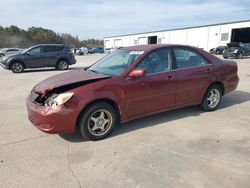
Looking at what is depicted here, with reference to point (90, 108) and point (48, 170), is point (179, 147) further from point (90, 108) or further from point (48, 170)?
point (48, 170)

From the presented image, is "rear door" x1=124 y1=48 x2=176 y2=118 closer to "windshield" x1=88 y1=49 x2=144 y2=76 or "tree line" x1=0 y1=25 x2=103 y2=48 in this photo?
"windshield" x1=88 y1=49 x2=144 y2=76

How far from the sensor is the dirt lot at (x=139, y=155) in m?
3.05

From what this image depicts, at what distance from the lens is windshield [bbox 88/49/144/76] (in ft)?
15.1

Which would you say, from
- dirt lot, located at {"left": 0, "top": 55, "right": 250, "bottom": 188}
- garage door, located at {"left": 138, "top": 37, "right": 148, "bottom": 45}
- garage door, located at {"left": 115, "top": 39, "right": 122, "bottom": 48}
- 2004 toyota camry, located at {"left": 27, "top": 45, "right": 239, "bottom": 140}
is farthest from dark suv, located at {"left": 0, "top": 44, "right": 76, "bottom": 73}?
garage door, located at {"left": 115, "top": 39, "right": 122, "bottom": 48}

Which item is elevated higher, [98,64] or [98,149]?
[98,64]

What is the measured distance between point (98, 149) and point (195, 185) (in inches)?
62.9

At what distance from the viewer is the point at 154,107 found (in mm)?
4762

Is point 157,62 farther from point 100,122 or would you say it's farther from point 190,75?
point 100,122

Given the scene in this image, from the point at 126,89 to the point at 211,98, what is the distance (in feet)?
8.11

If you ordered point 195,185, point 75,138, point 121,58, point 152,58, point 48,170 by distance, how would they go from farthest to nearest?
1. point 121,58
2. point 152,58
3. point 75,138
4. point 48,170
5. point 195,185

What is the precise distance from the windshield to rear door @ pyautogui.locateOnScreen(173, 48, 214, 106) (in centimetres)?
93

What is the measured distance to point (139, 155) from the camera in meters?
3.67

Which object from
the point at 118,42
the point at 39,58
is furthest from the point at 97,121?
the point at 118,42

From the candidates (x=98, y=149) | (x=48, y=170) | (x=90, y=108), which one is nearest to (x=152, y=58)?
(x=90, y=108)
